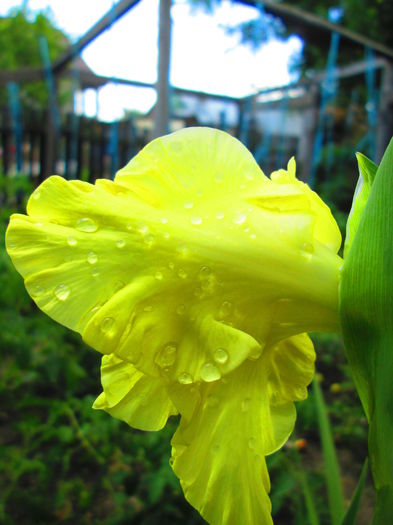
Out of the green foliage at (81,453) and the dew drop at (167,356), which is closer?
the dew drop at (167,356)

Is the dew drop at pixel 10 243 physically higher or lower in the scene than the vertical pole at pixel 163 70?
lower

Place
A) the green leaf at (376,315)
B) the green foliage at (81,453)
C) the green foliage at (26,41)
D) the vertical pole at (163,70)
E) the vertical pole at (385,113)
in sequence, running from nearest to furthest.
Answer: the green leaf at (376,315), the green foliage at (81,453), the vertical pole at (163,70), the vertical pole at (385,113), the green foliage at (26,41)

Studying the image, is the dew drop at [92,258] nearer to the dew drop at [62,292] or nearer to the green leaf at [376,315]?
the dew drop at [62,292]

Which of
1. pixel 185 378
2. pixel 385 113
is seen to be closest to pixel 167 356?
pixel 185 378

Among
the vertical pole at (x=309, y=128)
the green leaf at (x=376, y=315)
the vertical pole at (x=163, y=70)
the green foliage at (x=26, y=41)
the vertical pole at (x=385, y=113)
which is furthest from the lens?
the green foliage at (x=26, y=41)

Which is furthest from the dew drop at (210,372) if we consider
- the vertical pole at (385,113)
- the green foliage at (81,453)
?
the vertical pole at (385,113)

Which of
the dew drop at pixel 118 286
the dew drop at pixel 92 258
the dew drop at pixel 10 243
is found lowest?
the dew drop at pixel 118 286

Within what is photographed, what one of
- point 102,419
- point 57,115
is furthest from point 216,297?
point 57,115
